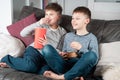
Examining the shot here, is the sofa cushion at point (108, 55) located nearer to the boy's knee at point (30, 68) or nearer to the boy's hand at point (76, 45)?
the boy's hand at point (76, 45)

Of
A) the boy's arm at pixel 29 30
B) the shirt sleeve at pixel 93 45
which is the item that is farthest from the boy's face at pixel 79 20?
the boy's arm at pixel 29 30

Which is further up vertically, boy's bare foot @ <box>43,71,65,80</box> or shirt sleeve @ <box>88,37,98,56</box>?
shirt sleeve @ <box>88,37,98,56</box>

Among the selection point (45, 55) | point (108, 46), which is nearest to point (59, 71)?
point (45, 55)

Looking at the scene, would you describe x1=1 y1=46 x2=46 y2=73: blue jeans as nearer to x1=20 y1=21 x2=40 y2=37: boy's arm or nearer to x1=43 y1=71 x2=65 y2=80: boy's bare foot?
x1=43 y1=71 x2=65 y2=80: boy's bare foot

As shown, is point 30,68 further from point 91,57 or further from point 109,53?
point 109,53

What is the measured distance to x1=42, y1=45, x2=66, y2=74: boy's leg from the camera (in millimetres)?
1726

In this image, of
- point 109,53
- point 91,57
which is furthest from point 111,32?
point 91,57

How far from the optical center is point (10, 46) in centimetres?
208

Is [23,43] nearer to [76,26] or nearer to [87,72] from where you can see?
[76,26]

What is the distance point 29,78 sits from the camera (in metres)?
1.57

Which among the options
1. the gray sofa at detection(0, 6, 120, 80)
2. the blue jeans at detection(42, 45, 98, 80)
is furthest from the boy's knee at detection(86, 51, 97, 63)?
the gray sofa at detection(0, 6, 120, 80)

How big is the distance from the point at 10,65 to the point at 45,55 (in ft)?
0.86

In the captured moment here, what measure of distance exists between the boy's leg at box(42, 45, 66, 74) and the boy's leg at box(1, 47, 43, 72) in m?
0.09

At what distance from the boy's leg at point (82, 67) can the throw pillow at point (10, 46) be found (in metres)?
0.61
